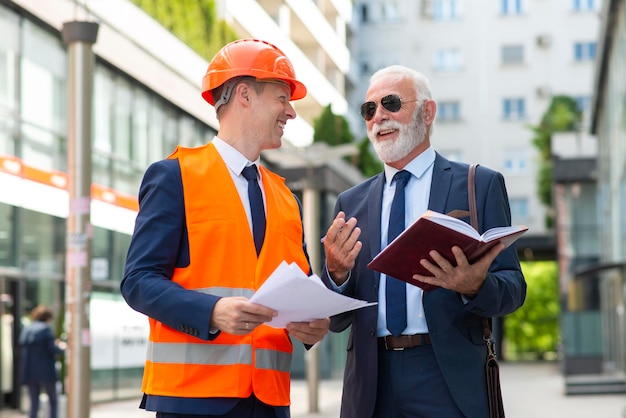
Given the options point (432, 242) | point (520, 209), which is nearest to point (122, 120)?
point (432, 242)

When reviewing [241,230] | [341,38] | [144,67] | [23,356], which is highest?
[341,38]

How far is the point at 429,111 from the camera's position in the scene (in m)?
5.25

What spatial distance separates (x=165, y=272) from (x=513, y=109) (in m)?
61.3

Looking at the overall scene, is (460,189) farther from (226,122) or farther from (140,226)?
(140,226)

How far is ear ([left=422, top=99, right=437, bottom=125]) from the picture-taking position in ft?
17.1

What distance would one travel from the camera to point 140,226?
161 inches

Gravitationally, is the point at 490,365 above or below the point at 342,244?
below

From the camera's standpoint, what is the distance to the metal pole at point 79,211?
10867 mm

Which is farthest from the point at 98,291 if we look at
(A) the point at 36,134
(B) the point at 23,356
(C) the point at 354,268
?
(C) the point at 354,268

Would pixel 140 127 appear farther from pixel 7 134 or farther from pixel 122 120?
pixel 7 134

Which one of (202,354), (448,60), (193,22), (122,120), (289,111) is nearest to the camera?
(202,354)

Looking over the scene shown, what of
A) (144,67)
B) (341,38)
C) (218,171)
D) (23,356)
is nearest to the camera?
(218,171)

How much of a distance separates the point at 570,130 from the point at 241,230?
55539mm

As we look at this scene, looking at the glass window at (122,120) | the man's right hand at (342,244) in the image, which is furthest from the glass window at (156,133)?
the man's right hand at (342,244)
